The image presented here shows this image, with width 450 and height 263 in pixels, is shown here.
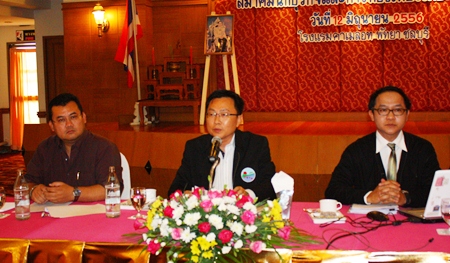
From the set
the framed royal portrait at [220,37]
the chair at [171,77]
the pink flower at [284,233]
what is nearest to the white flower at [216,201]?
the pink flower at [284,233]

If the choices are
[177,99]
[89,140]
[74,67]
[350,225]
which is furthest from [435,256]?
[74,67]

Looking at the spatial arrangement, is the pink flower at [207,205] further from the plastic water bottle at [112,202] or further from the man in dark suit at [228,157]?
the man in dark suit at [228,157]

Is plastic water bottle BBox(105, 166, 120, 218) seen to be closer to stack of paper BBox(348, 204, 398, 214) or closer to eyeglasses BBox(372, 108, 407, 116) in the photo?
stack of paper BBox(348, 204, 398, 214)

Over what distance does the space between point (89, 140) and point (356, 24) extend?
5.63m

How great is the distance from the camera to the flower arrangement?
1.63 metres

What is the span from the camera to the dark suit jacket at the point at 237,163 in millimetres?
3000

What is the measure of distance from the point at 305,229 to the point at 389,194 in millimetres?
516

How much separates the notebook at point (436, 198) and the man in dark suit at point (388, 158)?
0.59 metres

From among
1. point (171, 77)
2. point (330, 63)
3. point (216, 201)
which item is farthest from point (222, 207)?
point (330, 63)

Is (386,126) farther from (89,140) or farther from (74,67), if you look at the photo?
(74,67)

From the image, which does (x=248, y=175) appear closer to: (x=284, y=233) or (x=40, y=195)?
(x=40, y=195)

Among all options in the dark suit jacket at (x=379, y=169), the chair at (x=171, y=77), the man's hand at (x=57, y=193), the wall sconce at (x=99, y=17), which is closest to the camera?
the man's hand at (x=57, y=193)

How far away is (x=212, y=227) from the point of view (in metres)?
1.65

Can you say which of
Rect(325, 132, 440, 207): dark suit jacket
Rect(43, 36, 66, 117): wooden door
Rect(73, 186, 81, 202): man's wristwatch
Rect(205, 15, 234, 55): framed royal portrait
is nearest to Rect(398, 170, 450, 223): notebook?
Rect(325, 132, 440, 207): dark suit jacket
